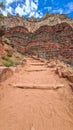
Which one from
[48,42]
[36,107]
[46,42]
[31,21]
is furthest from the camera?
[31,21]

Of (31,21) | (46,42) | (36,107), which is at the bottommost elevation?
(36,107)

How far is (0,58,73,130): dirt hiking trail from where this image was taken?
342 centimetres

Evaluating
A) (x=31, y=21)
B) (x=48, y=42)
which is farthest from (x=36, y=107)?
(x=31, y=21)

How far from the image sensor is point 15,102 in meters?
4.54

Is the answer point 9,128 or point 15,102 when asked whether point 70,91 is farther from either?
point 9,128

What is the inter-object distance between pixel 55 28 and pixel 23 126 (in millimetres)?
46507

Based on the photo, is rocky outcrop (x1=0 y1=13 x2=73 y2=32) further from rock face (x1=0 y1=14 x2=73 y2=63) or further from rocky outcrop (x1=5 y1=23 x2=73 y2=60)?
rocky outcrop (x1=5 y1=23 x2=73 y2=60)

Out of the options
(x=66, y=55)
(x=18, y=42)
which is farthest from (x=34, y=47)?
(x=66, y=55)

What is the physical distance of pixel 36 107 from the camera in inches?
164

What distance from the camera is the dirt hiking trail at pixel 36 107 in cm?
342

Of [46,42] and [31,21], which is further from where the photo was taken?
[31,21]

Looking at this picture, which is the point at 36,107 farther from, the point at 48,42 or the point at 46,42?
the point at 46,42

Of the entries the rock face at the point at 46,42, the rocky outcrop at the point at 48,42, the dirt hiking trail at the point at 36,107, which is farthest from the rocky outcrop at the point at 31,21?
the dirt hiking trail at the point at 36,107

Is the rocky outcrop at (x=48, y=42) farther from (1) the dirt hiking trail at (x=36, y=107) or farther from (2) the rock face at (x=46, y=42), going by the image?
(1) the dirt hiking trail at (x=36, y=107)
